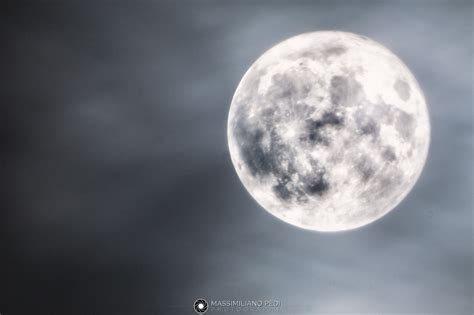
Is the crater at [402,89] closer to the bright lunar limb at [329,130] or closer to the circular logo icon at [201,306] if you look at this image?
the bright lunar limb at [329,130]

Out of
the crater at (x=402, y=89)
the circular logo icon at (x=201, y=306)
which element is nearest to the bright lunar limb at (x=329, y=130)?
the crater at (x=402, y=89)

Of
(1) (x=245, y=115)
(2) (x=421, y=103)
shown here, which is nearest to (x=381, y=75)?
(2) (x=421, y=103)

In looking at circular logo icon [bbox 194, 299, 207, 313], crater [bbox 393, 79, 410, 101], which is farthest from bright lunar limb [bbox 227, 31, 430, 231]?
circular logo icon [bbox 194, 299, 207, 313]

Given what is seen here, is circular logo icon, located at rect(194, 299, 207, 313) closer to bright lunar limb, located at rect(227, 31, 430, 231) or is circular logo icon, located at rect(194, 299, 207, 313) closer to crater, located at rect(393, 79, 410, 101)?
bright lunar limb, located at rect(227, 31, 430, 231)

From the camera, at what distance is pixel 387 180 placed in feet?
42.7

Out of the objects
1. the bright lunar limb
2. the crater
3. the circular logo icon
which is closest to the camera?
the bright lunar limb

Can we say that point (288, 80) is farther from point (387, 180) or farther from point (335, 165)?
point (387, 180)

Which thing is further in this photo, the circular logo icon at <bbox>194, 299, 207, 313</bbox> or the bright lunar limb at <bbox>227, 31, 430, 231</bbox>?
the circular logo icon at <bbox>194, 299, 207, 313</bbox>

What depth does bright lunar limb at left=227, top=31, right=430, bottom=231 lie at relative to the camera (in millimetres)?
11742

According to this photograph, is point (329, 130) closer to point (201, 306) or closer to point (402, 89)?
point (402, 89)

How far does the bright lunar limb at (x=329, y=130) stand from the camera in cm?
1174

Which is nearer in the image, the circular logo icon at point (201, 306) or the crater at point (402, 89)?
the crater at point (402, 89)

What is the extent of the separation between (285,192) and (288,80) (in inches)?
140

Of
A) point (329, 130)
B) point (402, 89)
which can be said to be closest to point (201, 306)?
point (329, 130)
